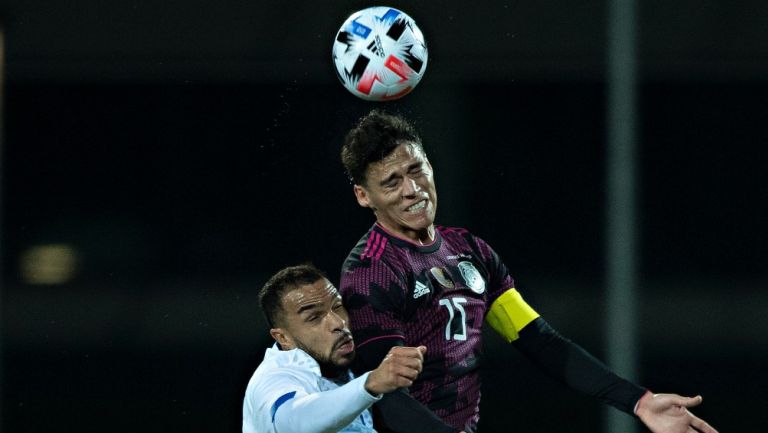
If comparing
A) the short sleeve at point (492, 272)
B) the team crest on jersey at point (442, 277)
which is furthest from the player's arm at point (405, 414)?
the short sleeve at point (492, 272)

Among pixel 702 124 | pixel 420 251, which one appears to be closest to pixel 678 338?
pixel 702 124

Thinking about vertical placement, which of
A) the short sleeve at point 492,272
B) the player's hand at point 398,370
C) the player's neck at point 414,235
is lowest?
the player's hand at point 398,370

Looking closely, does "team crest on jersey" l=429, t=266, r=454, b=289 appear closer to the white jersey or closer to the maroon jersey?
the maroon jersey

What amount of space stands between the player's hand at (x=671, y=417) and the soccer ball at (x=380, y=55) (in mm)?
1188

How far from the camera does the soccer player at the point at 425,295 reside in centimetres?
329

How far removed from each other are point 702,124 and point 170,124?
18.4ft

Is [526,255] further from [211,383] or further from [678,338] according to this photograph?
[211,383]

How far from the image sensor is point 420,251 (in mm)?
3441

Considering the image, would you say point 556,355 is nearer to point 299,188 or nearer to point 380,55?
point 380,55

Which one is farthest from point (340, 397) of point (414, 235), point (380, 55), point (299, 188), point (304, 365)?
point (299, 188)

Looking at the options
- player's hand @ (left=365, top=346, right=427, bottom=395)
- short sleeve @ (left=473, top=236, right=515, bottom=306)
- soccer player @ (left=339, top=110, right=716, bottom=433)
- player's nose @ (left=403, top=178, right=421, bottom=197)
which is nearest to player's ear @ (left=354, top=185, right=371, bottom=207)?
soccer player @ (left=339, top=110, right=716, bottom=433)

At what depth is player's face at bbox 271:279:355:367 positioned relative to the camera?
3320mm

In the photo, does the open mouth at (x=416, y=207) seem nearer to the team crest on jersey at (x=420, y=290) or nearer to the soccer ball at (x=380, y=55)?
the team crest on jersey at (x=420, y=290)

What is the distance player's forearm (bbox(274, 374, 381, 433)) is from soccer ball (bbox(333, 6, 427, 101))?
1.09 m
